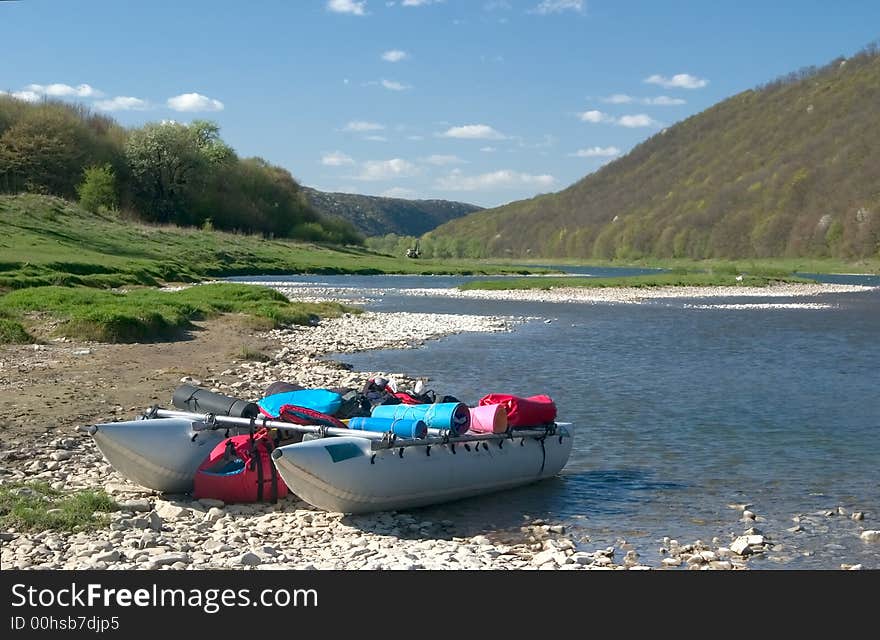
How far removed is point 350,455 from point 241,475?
4.78 feet

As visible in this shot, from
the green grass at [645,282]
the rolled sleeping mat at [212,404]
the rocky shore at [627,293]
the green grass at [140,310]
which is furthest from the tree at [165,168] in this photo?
the rolled sleeping mat at [212,404]

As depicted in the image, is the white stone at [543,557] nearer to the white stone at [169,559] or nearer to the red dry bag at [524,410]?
the white stone at [169,559]

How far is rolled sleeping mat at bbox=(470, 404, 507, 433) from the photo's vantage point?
1251 centimetres

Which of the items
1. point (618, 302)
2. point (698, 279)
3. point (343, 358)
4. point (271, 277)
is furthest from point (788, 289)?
point (343, 358)

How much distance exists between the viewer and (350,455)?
34.9ft

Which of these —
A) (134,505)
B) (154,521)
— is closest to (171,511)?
(134,505)

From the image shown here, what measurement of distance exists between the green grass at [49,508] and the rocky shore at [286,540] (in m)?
0.15

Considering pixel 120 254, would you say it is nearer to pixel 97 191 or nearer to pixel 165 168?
pixel 97 191

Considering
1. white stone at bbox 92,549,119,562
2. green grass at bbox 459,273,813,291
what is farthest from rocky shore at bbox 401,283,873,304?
white stone at bbox 92,549,119,562

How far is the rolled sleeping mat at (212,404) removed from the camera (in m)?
12.1

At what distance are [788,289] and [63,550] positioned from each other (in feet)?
233

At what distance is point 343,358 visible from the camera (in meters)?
26.7

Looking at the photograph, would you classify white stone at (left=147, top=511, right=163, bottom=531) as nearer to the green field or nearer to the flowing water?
the flowing water
